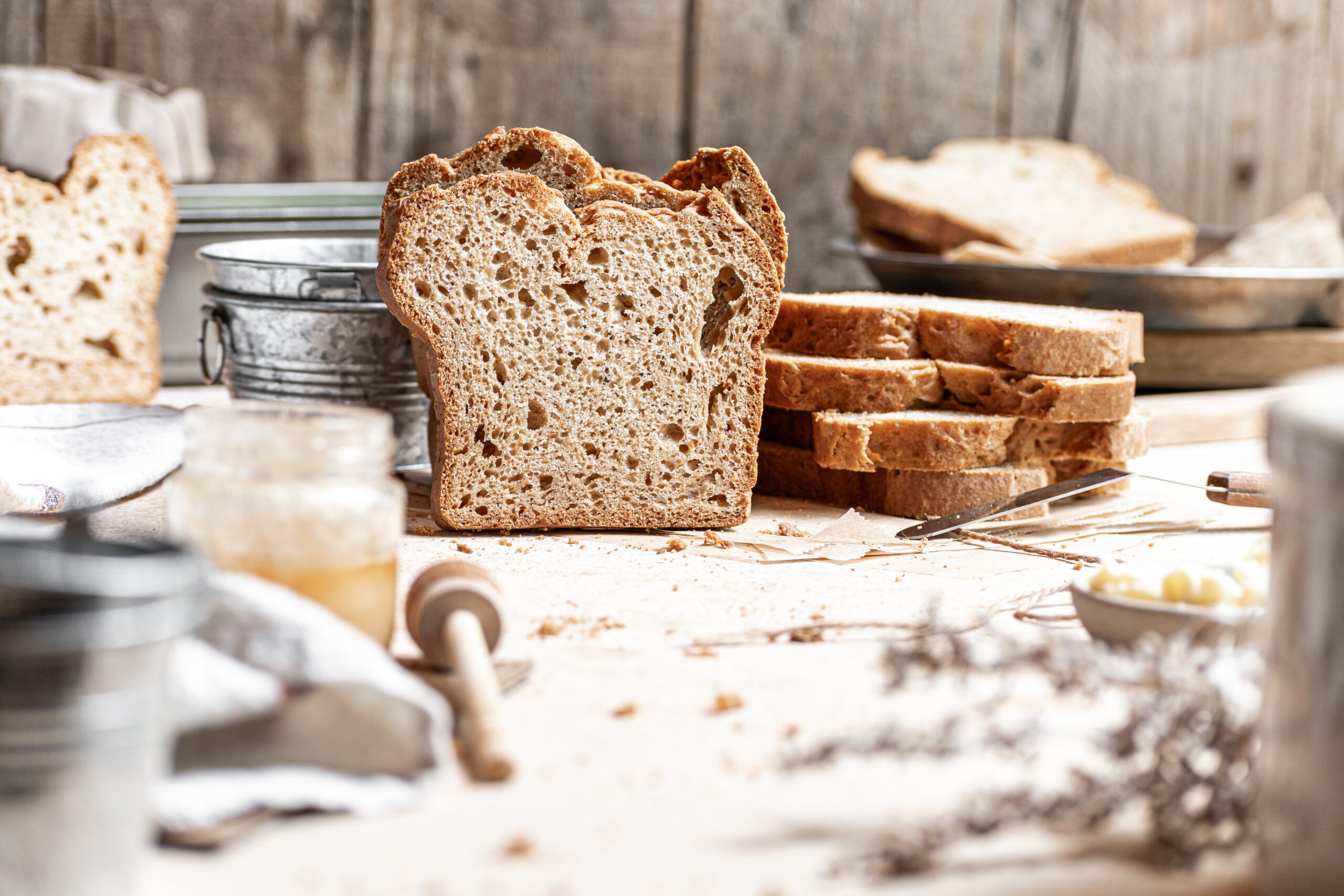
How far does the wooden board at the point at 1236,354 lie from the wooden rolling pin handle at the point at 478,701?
98.3 inches

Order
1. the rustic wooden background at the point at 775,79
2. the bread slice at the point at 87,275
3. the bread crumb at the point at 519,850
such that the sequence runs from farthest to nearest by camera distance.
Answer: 1. the rustic wooden background at the point at 775,79
2. the bread slice at the point at 87,275
3. the bread crumb at the point at 519,850

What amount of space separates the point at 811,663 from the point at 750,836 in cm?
47

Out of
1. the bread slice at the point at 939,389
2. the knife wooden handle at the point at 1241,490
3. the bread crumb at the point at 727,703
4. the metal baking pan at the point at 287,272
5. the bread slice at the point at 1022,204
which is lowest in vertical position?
the bread crumb at the point at 727,703

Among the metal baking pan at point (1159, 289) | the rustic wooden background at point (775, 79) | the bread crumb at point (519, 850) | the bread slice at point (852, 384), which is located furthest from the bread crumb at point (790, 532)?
the rustic wooden background at point (775, 79)

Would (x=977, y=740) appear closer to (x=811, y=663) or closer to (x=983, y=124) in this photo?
(x=811, y=663)

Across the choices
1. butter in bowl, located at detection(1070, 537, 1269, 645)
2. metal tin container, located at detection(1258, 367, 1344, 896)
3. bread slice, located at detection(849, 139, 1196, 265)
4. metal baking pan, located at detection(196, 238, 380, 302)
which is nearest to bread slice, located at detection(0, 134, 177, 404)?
metal baking pan, located at detection(196, 238, 380, 302)

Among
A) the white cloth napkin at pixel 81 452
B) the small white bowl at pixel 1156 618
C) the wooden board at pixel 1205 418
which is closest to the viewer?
the small white bowl at pixel 1156 618

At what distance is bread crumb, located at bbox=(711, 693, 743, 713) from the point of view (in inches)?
56.4

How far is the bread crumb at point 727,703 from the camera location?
1.43m

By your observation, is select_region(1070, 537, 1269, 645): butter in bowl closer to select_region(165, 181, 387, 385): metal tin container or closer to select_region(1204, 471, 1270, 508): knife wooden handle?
select_region(1204, 471, 1270, 508): knife wooden handle

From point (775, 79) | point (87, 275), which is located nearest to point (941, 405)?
point (87, 275)

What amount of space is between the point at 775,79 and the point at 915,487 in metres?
2.36

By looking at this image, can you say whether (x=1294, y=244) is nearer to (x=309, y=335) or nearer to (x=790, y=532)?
(x=790, y=532)

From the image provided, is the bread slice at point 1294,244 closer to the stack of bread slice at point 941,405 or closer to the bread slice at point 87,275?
the stack of bread slice at point 941,405
